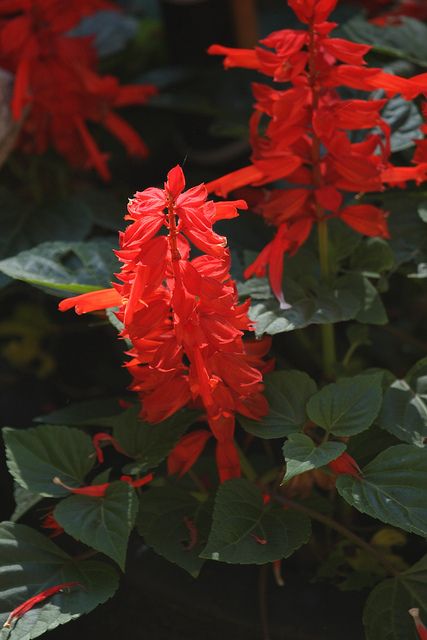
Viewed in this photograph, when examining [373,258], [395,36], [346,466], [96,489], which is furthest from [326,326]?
[395,36]

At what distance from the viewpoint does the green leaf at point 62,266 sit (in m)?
0.89

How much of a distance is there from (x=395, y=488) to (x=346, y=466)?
0.17 ft

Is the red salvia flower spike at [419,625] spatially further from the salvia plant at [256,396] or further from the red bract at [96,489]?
the red bract at [96,489]

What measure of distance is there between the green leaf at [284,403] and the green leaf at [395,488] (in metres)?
0.07

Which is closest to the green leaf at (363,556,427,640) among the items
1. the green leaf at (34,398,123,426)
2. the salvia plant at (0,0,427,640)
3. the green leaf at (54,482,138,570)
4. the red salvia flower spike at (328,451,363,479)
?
the salvia plant at (0,0,427,640)

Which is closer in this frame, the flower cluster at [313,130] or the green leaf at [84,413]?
the flower cluster at [313,130]

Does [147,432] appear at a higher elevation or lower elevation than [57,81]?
lower

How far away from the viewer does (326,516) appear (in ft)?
2.85

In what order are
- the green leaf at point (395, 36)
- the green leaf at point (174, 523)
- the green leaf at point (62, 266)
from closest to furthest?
the green leaf at point (174, 523) < the green leaf at point (62, 266) < the green leaf at point (395, 36)

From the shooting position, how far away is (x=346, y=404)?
77 cm

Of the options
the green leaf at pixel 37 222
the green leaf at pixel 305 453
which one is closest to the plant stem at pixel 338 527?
the green leaf at pixel 305 453

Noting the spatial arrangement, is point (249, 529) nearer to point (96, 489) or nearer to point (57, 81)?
point (96, 489)

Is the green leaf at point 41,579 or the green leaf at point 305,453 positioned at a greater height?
the green leaf at point 305,453

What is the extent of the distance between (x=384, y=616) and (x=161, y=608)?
224mm
